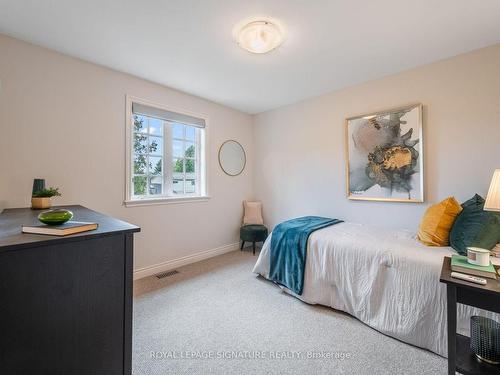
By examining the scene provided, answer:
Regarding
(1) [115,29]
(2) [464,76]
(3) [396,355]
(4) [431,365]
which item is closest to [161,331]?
(3) [396,355]

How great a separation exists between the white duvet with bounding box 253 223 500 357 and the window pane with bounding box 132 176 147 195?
210 centimetres

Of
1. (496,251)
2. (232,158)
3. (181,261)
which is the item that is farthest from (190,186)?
(496,251)

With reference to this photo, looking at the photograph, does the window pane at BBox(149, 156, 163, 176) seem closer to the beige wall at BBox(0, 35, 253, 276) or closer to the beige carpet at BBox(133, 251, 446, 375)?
the beige wall at BBox(0, 35, 253, 276)

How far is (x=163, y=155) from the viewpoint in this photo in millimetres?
3090

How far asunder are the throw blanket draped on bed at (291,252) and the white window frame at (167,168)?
1.41 metres

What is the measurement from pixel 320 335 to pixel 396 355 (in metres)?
0.50

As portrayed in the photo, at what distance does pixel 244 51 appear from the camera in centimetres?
219

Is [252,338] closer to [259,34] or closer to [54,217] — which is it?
[54,217]

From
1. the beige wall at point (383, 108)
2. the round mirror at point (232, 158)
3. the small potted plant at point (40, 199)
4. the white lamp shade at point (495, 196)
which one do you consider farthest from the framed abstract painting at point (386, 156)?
the small potted plant at point (40, 199)

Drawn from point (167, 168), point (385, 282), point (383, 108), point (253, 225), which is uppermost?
point (383, 108)

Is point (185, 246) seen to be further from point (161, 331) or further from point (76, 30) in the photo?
point (76, 30)

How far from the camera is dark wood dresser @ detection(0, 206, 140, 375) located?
782mm

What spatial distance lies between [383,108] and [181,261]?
10.5 ft

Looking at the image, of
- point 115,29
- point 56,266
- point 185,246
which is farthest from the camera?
point 185,246
